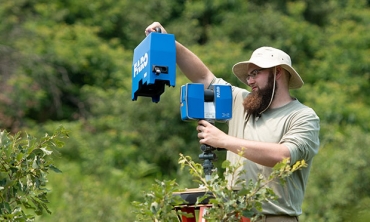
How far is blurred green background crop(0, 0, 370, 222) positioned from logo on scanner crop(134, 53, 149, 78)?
364cm

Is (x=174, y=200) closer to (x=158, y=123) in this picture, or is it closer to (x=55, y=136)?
(x=55, y=136)

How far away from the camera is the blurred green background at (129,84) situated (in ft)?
26.8

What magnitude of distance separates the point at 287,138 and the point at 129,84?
7.21 metres

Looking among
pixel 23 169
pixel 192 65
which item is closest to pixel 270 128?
pixel 192 65

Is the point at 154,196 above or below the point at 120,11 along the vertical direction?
below

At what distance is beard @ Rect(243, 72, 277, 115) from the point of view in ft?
11.2

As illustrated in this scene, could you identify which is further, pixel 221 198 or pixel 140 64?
pixel 140 64

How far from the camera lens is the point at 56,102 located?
11172 mm

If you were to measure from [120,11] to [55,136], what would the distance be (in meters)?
10.6

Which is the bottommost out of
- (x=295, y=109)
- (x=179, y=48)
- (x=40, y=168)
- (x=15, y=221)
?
(x=15, y=221)

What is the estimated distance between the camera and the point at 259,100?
3432mm

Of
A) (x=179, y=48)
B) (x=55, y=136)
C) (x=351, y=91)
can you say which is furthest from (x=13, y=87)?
(x=55, y=136)

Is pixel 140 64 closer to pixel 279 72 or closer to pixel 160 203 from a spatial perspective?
pixel 279 72

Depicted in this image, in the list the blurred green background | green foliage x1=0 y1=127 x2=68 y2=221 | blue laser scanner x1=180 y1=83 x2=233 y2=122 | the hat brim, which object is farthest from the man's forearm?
the blurred green background
